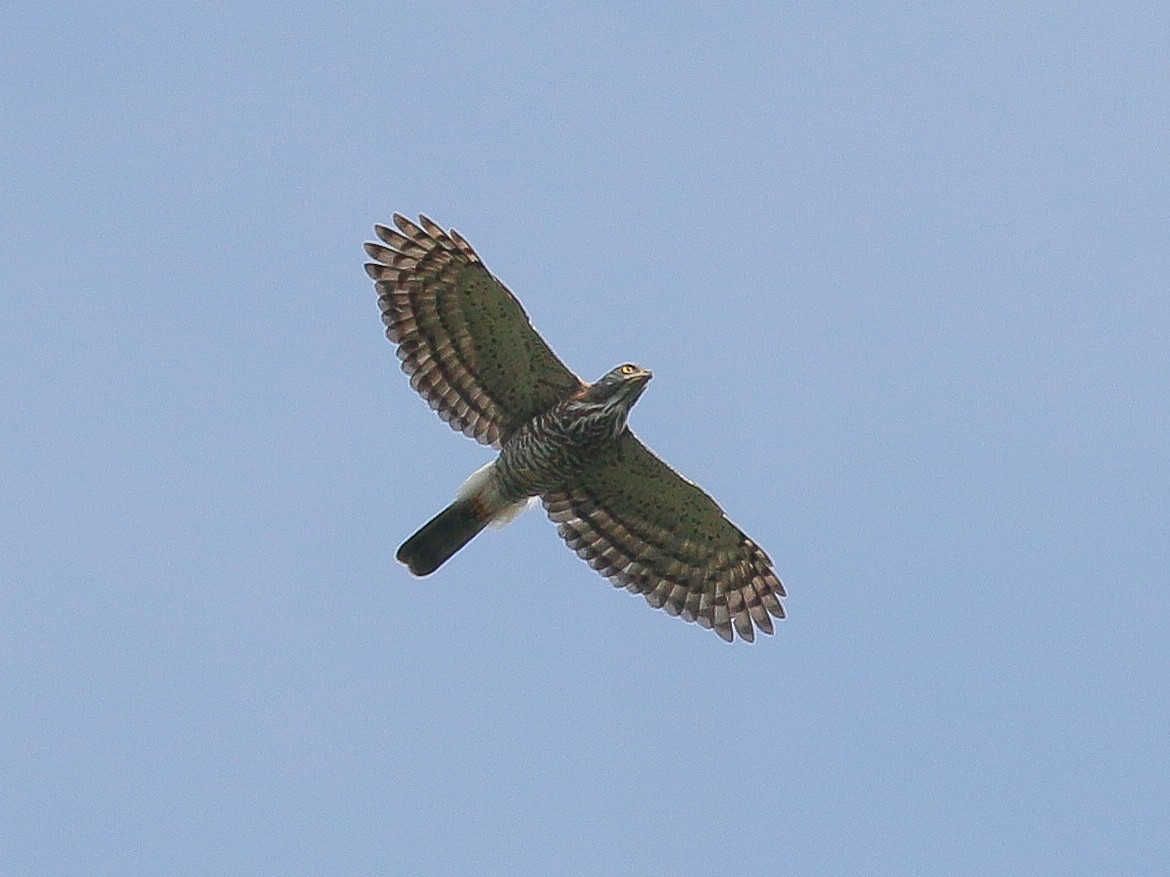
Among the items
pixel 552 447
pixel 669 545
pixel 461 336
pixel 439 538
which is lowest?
pixel 439 538

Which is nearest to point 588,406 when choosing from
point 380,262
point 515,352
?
point 515,352

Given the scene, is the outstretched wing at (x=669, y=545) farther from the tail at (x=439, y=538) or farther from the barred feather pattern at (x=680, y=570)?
the tail at (x=439, y=538)

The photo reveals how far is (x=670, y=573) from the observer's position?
2209 cm

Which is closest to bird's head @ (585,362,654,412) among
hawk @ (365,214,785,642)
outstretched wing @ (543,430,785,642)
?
hawk @ (365,214,785,642)

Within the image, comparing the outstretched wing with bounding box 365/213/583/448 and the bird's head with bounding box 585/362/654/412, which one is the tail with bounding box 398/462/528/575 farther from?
the bird's head with bounding box 585/362/654/412

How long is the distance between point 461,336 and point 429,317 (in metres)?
0.36

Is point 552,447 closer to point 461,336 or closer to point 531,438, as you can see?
point 531,438

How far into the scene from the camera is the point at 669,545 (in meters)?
22.0

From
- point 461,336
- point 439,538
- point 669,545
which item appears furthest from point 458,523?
point 669,545

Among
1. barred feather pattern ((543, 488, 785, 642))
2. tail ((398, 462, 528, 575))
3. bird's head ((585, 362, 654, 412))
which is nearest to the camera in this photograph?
bird's head ((585, 362, 654, 412))

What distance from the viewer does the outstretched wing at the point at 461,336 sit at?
67.9ft

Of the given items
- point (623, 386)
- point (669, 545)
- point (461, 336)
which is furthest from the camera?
point (669, 545)

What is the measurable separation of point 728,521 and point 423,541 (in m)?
3.05

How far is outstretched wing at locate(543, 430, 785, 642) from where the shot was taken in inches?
843
